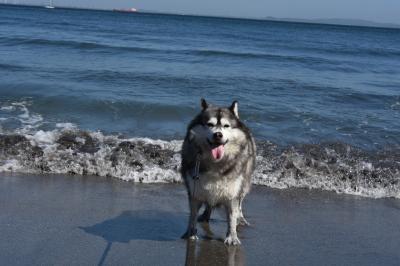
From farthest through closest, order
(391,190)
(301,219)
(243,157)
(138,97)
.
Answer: (138,97)
(391,190)
(301,219)
(243,157)

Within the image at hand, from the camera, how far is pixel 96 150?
916 cm

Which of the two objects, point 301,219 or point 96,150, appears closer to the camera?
point 301,219

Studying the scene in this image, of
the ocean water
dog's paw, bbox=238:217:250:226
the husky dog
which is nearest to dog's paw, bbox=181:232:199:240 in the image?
the husky dog

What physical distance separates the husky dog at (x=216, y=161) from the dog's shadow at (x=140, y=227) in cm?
37

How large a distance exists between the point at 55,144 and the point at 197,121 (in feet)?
15.4

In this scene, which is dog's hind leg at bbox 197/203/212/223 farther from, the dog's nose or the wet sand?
the dog's nose

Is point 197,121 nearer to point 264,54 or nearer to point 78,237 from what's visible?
point 78,237

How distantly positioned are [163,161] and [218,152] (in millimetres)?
3819

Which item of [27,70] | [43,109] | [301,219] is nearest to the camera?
[301,219]

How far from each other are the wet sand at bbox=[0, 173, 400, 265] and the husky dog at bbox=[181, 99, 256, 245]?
1.34 ft

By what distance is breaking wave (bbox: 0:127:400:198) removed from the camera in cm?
811

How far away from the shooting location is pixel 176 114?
509 inches

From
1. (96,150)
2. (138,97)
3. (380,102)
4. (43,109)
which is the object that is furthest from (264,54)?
(96,150)

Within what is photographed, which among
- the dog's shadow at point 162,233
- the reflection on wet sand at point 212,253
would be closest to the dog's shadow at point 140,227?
the dog's shadow at point 162,233
